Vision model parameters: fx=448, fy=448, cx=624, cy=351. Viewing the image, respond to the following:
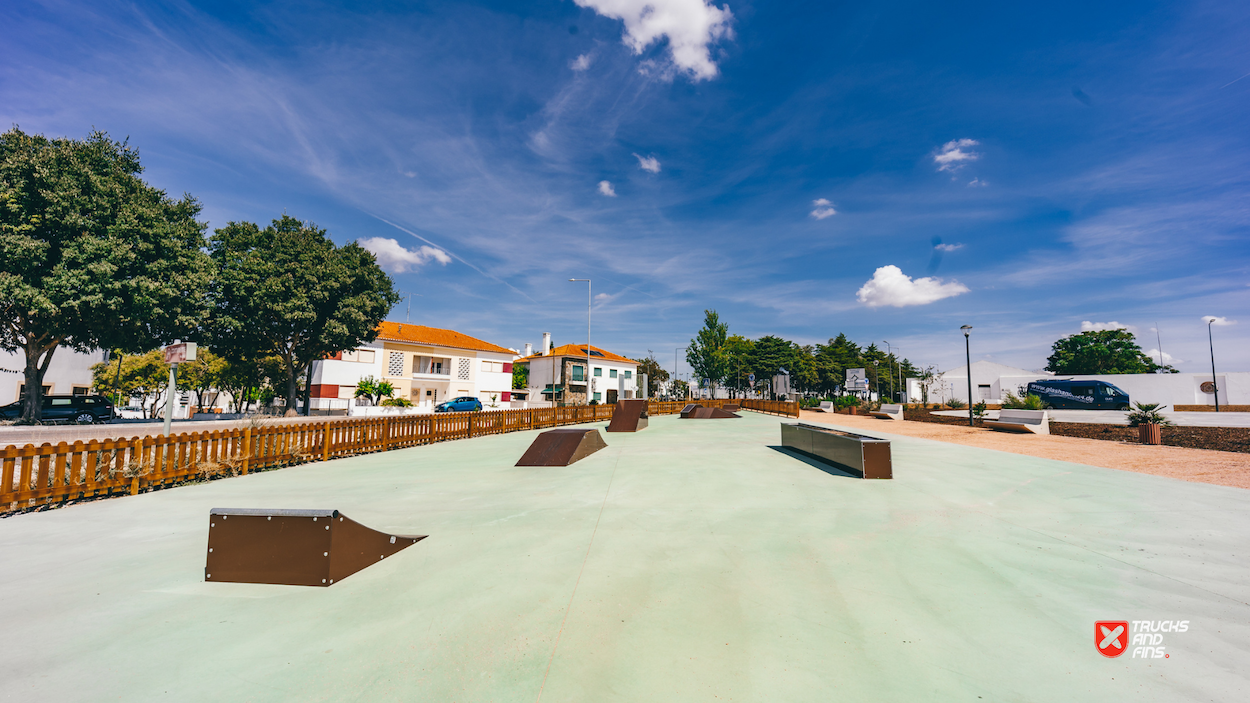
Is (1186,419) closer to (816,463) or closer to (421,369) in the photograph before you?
(816,463)

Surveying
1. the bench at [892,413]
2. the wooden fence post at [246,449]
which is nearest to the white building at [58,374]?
the wooden fence post at [246,449]

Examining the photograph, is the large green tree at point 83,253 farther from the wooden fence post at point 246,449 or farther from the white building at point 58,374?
the wooden fence post at point 246,449

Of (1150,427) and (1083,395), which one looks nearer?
(1150,427)

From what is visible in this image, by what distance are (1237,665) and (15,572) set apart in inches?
403

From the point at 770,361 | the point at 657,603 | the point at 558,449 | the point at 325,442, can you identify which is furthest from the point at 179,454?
the point at 770,361

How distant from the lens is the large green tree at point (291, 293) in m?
28.3

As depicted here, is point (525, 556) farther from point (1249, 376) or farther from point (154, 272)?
point (1249, 376)

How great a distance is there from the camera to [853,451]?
30.3 feet

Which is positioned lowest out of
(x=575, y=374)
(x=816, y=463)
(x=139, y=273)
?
(x=816, y=463)

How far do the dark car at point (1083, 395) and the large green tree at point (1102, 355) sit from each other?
4216 cm

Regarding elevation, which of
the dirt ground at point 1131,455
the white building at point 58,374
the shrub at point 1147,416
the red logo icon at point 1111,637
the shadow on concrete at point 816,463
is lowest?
the shadow on concrete at point 816,463

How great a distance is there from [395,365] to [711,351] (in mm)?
39630

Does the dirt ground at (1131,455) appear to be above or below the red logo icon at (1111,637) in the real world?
above

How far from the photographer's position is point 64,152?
20.4 m
